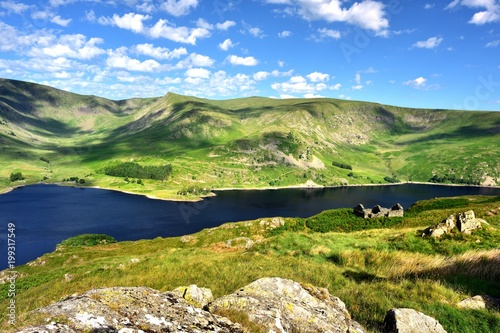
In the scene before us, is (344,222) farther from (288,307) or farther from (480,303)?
(288,307)

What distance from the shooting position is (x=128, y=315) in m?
8.08

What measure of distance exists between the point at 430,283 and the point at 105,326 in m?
15.2

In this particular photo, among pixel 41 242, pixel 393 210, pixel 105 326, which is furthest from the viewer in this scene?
pixel 41 242

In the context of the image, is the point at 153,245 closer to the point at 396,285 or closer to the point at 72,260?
the point at 72,260

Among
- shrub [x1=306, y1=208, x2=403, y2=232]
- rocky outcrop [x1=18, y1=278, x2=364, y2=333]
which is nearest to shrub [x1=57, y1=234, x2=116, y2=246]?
shrub [x1=306, y1=208, x2=403, y2=232]

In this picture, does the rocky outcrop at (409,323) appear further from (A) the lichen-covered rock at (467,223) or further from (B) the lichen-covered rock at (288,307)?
(A) the lichen-covered rock at (467,223)

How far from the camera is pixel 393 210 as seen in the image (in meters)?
64.8

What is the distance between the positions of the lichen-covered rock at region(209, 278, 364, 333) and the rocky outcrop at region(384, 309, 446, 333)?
1111 mm

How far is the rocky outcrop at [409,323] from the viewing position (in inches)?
373

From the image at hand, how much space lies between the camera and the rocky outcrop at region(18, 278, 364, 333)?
23.9ft

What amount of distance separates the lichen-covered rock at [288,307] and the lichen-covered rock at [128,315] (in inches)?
51.5

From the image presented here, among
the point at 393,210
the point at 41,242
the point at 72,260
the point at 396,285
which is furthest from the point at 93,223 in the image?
the point at 396,285

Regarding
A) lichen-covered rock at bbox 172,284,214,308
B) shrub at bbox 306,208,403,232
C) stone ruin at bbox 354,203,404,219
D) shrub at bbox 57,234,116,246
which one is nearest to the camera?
lichen-covered rock at bbox 172,284,214,308

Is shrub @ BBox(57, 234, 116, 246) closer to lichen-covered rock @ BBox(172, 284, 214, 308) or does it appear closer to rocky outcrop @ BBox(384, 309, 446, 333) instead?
lichen-covered rock @ BBox(172, 284, 214, 308)
